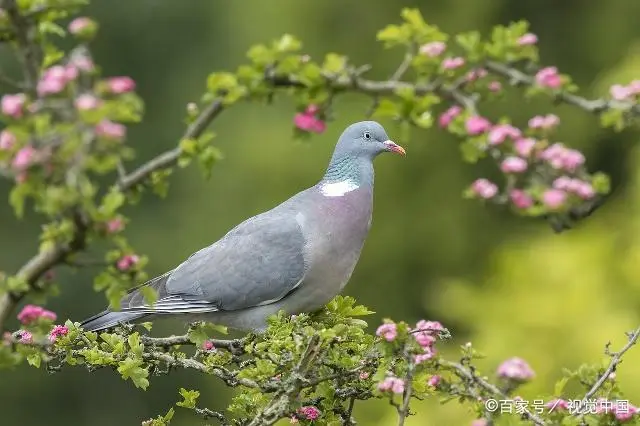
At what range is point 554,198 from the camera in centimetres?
284

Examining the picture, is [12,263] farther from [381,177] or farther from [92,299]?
[381,177]

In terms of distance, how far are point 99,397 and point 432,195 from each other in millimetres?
4240

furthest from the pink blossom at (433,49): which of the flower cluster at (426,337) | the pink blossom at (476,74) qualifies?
the flower cluster at (426,337)

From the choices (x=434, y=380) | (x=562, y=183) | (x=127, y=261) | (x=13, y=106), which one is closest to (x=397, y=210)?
(x=562, y=183)

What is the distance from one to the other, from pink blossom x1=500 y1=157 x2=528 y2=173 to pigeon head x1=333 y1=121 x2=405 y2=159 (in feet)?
3.06

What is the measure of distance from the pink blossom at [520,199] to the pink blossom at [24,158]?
1.39m

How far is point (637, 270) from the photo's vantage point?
6.80 metres

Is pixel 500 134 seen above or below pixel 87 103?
above

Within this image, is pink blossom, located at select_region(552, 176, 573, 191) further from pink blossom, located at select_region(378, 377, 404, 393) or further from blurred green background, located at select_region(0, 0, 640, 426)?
blurred green background, located at select_region(0, 0, 640, 426)

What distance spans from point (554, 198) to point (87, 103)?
1304mm

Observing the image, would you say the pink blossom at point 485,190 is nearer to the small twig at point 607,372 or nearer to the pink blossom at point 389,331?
the small twig at point 607,372

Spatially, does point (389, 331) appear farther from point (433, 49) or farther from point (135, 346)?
point (433, 49)

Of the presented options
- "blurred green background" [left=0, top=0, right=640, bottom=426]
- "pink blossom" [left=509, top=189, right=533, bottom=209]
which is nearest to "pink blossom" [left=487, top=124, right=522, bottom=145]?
"pink blossom" [left=509, top=189, right=533, bottom=209]

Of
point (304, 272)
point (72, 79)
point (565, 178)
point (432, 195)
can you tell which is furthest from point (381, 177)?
point (72, 79)
